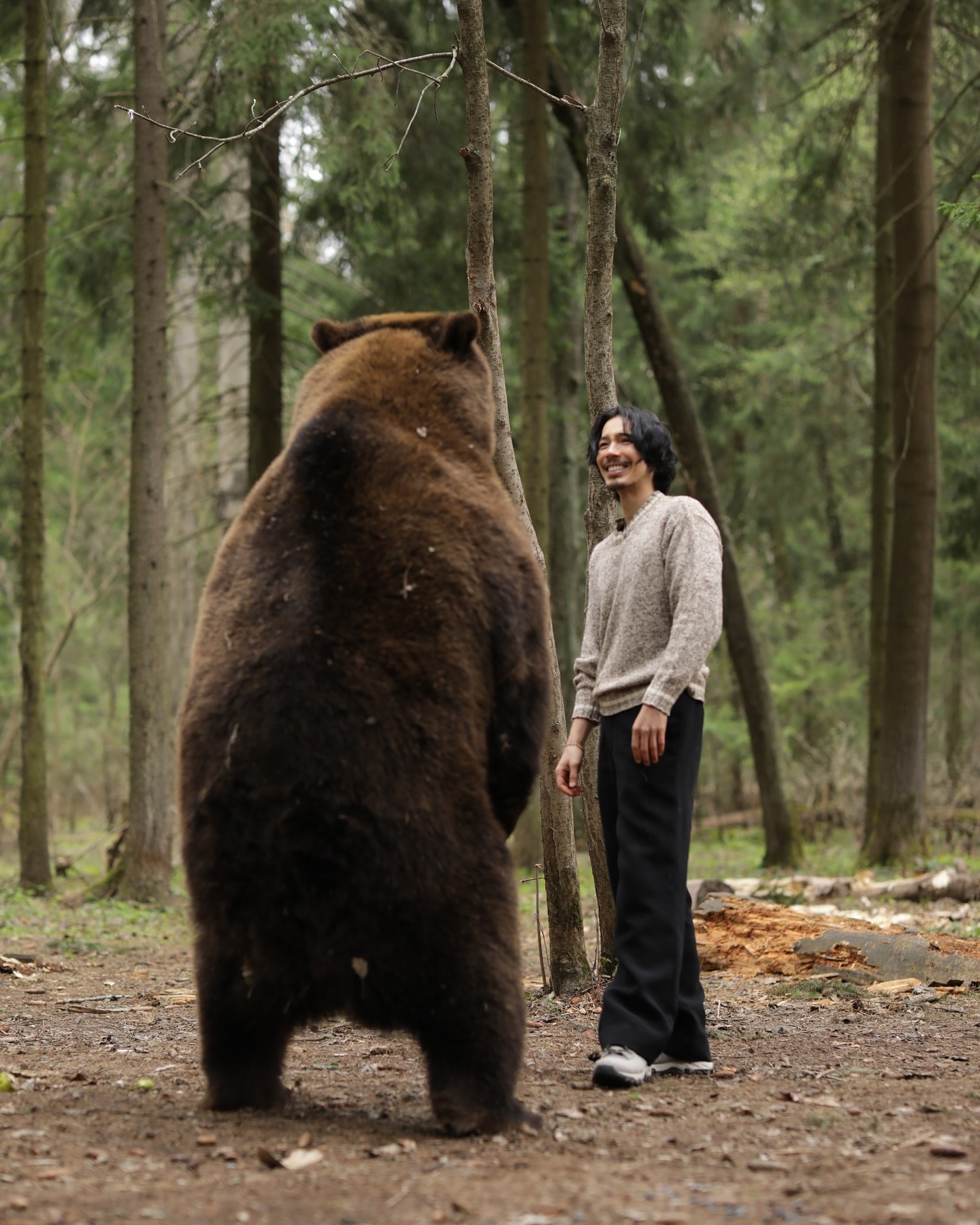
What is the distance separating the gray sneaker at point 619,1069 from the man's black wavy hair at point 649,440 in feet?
6.62

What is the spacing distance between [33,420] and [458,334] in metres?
8.17

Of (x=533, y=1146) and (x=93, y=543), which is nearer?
A: (x=533, y=1146)

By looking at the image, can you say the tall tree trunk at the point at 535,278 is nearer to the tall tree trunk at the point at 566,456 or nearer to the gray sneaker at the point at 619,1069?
the tall tree trunk at the point at 566,456

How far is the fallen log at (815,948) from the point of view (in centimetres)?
670

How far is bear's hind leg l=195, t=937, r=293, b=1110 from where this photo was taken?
12.3 feet

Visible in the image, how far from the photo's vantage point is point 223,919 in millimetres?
3732

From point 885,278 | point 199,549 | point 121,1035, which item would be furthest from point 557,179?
point 121,1035

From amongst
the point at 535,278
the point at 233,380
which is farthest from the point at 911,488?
the point at 233,380

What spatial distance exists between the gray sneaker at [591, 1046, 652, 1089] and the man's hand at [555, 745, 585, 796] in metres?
0.98

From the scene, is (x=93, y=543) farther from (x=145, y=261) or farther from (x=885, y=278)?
(x=885, y=278)

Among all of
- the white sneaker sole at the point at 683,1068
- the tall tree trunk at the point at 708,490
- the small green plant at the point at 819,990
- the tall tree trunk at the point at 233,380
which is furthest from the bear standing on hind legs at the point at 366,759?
the tall tree trunk at the point at 233,380

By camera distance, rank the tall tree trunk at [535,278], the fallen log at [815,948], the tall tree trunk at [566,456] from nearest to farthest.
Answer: the fallen log at [815,948], the tall tree trunk at [535,278], the tall tree trunk at [566,456]

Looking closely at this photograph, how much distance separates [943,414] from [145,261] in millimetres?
12896

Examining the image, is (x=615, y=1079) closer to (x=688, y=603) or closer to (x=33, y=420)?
(x=688, y=603)
